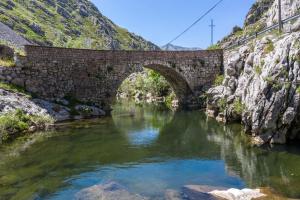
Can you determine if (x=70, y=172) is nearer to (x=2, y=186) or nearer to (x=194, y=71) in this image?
(x=2, y=186)

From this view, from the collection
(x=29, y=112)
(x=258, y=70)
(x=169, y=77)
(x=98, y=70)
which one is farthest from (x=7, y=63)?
(x=258, y=70)

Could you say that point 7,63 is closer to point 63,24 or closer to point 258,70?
point 258,70

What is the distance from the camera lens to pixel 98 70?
42906mm

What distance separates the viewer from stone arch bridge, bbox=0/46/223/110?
38.8m

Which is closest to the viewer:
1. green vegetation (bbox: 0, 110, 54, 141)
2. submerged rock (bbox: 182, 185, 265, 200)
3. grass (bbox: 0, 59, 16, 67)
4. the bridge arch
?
submerged rock (bbox: 182, 185, 265, 200)

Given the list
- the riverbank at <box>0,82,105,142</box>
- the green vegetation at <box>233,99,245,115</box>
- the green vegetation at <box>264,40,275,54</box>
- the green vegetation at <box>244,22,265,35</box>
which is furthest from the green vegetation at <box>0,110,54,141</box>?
the green vegetation at <box>244,22,265,35</box>

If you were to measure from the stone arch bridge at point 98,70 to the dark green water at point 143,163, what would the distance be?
1033 centimetres

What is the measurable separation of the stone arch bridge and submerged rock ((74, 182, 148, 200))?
2451 cm

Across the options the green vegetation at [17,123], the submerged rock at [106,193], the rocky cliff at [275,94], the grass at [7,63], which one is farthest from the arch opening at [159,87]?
the submerged rock at [106,193]

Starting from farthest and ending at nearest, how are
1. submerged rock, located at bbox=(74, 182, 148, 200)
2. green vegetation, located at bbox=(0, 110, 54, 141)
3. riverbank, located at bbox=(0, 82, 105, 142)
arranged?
1. riverbank, located at bbox=(0, 82, 105, 142)
2. green vegetation, located at bbox=(0, 110, 54, 141)
3. submerged rock, located at bbox=(74, 182, 148, 200)

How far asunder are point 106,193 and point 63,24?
133865mm

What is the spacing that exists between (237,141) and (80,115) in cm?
1854

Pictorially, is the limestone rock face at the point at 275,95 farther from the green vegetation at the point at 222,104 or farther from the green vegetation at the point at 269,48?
the green vegetation at the point at 222,104

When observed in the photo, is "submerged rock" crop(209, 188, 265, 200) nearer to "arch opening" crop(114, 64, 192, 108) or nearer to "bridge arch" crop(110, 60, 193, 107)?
"bridge arch" crop(110, 60, 193, 107)
